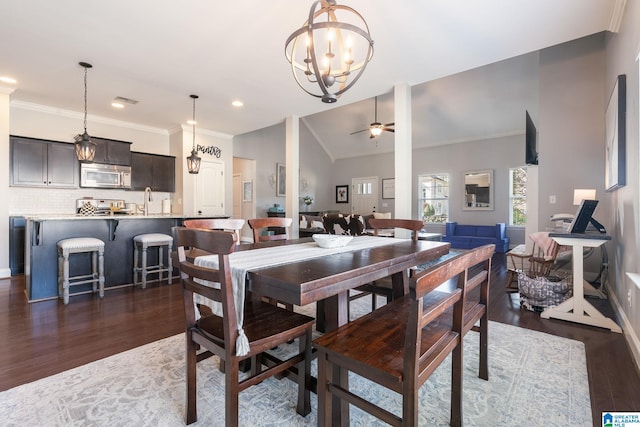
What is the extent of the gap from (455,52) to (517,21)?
0.66m

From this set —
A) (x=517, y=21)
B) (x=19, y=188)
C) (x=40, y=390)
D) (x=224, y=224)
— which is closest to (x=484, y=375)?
(x=224, y=224)

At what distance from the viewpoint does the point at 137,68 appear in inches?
150

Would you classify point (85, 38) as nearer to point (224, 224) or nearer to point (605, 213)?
point (224, 224)

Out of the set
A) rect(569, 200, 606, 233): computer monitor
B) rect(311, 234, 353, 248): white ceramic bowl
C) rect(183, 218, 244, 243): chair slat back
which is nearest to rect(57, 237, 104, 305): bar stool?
rect(183, 218, 244, 243): chair slat back

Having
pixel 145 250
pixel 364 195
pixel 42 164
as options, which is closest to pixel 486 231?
pixel 364 195

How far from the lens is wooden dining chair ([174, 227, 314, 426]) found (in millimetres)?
1235

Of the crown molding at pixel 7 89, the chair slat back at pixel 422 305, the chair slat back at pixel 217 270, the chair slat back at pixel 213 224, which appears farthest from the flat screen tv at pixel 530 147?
the crown molding at pixel 7 89

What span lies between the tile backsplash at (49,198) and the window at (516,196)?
29.2ft

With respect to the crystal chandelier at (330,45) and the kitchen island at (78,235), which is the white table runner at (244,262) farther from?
the kitchen island at (78,235)

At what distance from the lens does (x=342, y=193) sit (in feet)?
36.3

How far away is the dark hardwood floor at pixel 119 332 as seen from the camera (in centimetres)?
189

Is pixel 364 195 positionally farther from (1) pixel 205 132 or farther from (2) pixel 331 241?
(2) pixel 331 241

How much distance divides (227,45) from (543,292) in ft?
13.7

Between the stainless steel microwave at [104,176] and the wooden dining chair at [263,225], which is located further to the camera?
the stainless steel microwave at [104,176]
